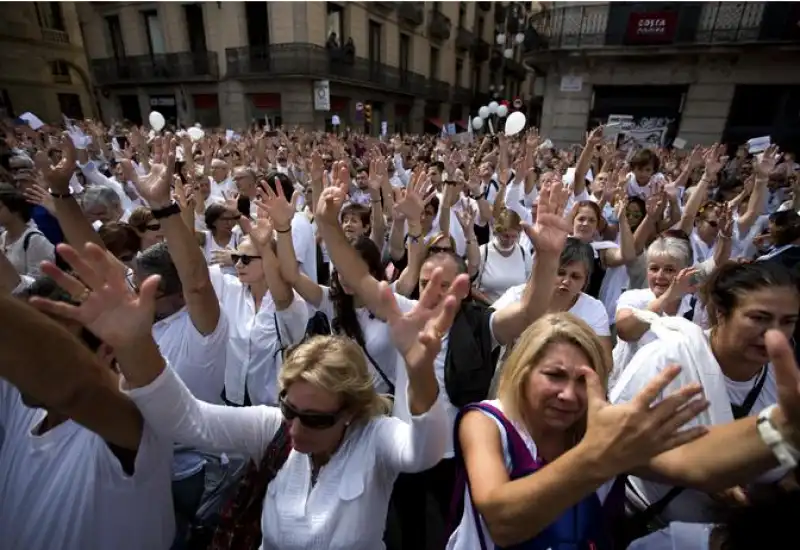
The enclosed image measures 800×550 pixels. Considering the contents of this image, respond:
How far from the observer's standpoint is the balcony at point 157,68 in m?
20.9

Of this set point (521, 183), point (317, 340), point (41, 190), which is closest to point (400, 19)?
point (521, 183)

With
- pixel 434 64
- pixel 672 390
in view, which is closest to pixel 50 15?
pixel 434 64

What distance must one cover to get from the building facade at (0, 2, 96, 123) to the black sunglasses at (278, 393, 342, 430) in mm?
22613

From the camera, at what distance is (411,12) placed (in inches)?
974

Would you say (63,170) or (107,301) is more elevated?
(63,170)

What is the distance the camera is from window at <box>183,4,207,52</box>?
21078 mm

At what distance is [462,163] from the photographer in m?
7.17

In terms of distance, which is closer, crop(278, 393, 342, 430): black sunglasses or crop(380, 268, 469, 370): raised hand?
crop(380, 268, 469, 370): raised hand

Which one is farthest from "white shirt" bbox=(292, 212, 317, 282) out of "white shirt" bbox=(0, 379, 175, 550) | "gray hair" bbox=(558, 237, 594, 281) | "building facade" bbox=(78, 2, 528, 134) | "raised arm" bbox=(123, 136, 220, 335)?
"building facade" bbox=(78, 2, 528, 134)

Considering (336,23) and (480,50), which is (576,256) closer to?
(336,23)

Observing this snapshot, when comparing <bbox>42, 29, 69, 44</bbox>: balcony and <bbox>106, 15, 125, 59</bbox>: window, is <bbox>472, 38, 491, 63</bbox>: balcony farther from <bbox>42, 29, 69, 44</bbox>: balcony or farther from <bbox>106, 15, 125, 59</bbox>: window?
<bbox>42, 29, 69, 44</bbox>: balcony

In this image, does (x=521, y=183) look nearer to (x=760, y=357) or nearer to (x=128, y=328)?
(x=760, y=357)

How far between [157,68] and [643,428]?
26.7 meters

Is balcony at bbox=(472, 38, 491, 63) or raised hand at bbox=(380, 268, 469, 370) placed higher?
balcony at bbox=(472, 38, 491, 63)
